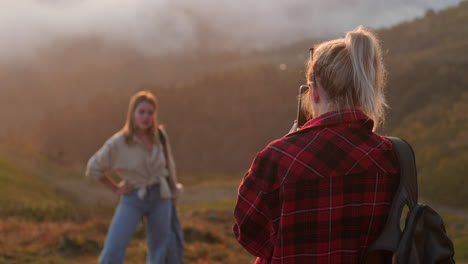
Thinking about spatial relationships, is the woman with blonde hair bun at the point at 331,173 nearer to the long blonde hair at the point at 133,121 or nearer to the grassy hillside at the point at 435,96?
the long blonde hair at the point at 133,121

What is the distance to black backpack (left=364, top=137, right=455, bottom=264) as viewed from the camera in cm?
217

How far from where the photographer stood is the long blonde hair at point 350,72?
7.35 ft

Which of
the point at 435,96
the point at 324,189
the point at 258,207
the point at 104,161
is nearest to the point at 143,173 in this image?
the point at 104,161

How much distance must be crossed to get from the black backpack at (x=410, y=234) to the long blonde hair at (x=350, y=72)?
29cm

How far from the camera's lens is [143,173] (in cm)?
593

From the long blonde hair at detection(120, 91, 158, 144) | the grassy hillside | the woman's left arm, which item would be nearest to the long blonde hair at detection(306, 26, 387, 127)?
the woman's left arm

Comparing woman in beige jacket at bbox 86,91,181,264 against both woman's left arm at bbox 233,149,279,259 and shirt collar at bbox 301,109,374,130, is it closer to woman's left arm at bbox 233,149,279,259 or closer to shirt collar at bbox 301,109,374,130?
woman's left arm at bbox 233,149,279,259

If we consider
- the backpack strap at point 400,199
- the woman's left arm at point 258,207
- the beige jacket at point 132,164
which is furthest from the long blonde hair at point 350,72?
the beige jacket at point 132,164

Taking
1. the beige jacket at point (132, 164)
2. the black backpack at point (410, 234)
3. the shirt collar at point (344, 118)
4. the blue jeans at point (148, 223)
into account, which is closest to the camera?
the black backpack at point (410, 234)

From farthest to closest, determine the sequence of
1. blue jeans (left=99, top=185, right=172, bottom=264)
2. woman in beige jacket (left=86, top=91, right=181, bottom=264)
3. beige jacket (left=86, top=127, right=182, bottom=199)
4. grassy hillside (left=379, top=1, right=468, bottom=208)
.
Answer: grassy hillside (left=379, top=1, right=468, bottom=208), beige jacket (left=86, top=127, right=182, bottom=199), woman in beige jacket (left=86, top=91, right=181, bottom=264), blue jeans (left=99, top=185, right=172, bottom=264)

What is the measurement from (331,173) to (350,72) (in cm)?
43

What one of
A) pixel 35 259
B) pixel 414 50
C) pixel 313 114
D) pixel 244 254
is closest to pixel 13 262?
pixel 35 259

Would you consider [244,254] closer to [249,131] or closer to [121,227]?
[121,227]

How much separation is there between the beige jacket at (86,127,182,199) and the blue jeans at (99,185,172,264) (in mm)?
101
